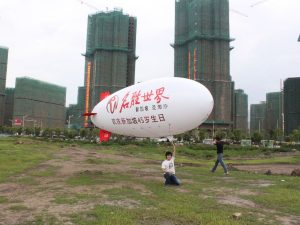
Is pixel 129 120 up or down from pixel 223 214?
up

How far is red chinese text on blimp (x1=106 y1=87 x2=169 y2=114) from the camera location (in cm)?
1796

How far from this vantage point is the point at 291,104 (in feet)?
608

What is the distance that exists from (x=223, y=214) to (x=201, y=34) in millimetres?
175617

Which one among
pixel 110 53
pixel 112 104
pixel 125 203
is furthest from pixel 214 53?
pixel 125 203

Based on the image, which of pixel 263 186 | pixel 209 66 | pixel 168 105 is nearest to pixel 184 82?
pixel 168 105

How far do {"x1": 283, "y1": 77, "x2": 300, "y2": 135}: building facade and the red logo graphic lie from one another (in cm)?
17790

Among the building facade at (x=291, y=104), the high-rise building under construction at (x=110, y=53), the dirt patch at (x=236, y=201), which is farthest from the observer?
the high-rise building under construction at (x=110, y=53)

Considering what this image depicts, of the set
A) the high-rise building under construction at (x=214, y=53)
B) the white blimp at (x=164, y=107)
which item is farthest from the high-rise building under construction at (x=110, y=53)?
the white blimp at (x=164, y=107)

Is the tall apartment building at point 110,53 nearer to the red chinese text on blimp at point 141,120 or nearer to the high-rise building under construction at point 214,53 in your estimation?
the high-rise building under construction at point 214,53

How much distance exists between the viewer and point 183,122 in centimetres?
1778

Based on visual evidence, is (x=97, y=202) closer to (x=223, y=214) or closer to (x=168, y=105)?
(x=223, y=214)

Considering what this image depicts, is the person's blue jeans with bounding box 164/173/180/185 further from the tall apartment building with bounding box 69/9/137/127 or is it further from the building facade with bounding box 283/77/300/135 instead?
the building facade with bounding box 283/77/300/135

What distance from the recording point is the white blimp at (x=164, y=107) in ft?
57.0

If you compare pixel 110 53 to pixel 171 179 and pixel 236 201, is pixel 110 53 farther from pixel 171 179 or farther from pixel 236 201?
pixel 236 201
